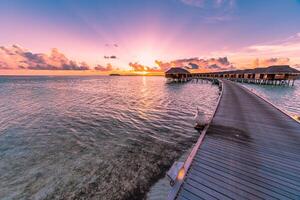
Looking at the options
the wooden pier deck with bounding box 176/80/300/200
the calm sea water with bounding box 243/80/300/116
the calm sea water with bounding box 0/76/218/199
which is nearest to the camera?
the wooden pier deck with bounding box 176/80/300/200

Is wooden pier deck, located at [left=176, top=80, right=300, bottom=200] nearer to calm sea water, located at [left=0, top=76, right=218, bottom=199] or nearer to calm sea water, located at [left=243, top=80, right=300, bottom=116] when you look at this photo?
calm sea water, located at [left=0, top=76, right=218, bottom=199]

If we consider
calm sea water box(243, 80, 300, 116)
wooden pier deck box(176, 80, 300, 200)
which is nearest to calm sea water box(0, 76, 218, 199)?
wooden pier deck box(176, 80, 300, 200)

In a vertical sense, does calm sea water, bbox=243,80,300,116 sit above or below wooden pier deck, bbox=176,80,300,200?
below

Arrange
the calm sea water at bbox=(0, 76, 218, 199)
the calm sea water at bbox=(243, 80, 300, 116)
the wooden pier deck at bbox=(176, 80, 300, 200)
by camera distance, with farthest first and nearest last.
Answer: the calm sea water at bbox=(243, 80, 300, 116) < the calm sea water at bbox=(0, 76, 218, 199) < the wooden pier deck at bbox=(176, 80, 300, 200)

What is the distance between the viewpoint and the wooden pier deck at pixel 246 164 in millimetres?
3385

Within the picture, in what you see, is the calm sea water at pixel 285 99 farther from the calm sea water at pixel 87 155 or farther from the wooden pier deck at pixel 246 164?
the calm sea water at pixel 87 155

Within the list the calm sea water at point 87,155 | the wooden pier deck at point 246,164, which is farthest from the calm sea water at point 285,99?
the calm sea water at point 87,155

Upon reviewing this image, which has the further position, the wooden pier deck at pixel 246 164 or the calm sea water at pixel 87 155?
the calm sea water at pixel 87 155

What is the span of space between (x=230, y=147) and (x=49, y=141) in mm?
9935

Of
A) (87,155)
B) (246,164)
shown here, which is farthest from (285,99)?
(87,155)

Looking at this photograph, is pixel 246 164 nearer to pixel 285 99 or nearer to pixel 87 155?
pixel 87 155

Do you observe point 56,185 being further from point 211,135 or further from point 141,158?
point 211,135

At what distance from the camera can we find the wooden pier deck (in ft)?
11.1

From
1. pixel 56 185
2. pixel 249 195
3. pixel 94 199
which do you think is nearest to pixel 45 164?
pixel 56 185
